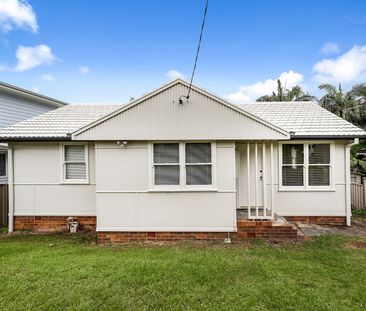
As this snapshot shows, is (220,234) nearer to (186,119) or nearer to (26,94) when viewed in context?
(186,119)

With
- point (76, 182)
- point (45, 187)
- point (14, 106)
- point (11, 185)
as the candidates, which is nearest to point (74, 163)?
point (76, 182)

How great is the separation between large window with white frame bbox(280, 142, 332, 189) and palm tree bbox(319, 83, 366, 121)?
15829 mm

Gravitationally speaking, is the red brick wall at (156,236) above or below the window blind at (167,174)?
below

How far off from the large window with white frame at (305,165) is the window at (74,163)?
6905 millimetres

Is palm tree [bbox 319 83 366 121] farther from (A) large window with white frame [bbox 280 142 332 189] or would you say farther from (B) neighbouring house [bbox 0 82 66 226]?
(B) neighbouring house [bbox 0 82 66 226]

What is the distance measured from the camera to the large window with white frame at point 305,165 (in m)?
8.23

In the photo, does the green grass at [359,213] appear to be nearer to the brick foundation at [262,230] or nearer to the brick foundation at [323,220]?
the brick foundation at [323,220]

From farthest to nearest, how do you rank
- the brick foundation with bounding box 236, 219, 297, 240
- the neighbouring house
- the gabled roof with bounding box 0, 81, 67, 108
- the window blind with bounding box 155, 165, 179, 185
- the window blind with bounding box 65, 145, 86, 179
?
the gabled roof with bounding box 0, 81, 67, 108 → the neighbouring house → the window blind with bounding box 65, 145, 86, 179 → the window blind with bounding box 155, 165, 179, 185 → the brick foundation with bounding box 236, 219, 297, 240


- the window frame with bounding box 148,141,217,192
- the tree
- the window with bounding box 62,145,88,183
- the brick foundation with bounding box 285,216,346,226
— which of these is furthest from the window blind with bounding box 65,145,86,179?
the tree

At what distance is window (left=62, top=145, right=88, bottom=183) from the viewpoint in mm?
8172

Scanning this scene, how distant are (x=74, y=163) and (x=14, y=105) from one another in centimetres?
797

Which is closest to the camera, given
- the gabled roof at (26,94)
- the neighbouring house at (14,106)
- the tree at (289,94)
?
the neighbouring house at (14,106)

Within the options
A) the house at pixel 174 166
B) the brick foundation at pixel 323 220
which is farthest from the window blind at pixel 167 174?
the brick foundation at pixel 323 220

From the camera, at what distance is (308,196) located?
8281mm
